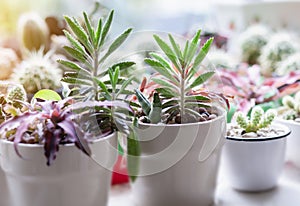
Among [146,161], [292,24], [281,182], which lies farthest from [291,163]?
[292,24]

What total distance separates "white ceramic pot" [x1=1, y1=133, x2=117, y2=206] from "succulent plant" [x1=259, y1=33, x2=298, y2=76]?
2.41 ft

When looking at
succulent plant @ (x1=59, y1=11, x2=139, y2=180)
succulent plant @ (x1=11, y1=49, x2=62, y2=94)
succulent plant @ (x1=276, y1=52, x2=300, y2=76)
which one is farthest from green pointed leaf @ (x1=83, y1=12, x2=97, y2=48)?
succulent plant @ (x1=276, y1=52, x2=300, y2=76)

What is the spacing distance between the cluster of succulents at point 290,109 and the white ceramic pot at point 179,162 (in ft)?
0.71

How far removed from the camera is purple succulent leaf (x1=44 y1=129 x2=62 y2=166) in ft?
1.96

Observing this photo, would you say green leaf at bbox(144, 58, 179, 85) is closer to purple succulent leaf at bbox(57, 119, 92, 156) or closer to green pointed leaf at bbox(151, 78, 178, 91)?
green pointed leaf at bbox(151, 78, 178, 91)

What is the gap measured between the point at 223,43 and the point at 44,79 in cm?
73

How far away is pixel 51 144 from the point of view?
602 millimetres

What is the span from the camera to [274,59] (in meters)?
1.29

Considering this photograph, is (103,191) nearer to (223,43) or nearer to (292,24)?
(223,43)

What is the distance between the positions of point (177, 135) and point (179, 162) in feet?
0.15

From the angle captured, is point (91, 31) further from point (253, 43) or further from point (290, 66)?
point (253, 43)

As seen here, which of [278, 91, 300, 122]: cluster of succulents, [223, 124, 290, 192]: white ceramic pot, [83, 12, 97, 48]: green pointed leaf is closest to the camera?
[83, 12, 97, 48]: green pointed leaf

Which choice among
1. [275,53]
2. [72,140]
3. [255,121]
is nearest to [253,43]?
[275,53]

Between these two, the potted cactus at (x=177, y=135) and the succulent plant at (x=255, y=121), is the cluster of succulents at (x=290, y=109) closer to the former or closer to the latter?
the succulent plant at (x=255, y=121)
